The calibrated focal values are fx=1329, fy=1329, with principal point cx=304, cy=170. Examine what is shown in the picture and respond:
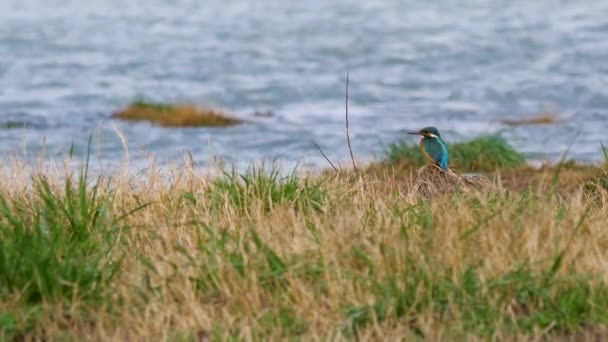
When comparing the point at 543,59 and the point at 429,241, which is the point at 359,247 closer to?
the point at 429,241

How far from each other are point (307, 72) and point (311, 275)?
22.7 m

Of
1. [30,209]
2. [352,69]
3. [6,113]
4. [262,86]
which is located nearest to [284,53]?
[352,69]

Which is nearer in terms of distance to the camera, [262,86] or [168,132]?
[168,132]

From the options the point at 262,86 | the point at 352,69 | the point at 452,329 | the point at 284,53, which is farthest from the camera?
the point at 284,53

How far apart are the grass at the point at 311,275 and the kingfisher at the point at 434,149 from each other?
1564 millimetres

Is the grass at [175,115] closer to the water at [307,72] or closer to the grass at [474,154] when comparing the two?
the water at [307,72]

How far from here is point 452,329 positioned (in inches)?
207

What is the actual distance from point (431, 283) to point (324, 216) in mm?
1213

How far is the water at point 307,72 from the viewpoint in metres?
A: 19.8

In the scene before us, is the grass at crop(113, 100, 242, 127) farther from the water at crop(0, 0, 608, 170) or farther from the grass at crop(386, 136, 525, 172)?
the grass at crop(386, 136, 525, 172)

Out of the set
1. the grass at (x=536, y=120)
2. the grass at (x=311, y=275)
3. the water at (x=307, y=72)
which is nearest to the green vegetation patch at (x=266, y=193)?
the grass at (x=311, y=275)

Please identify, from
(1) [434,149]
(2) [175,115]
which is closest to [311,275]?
(1) [434,149]

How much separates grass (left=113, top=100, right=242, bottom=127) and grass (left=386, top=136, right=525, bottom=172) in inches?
314

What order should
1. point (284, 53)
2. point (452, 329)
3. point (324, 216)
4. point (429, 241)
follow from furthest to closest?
1. point (284, 53)
2. point (324, 216)
3. point (429, 241)
4. point (452, 329)
